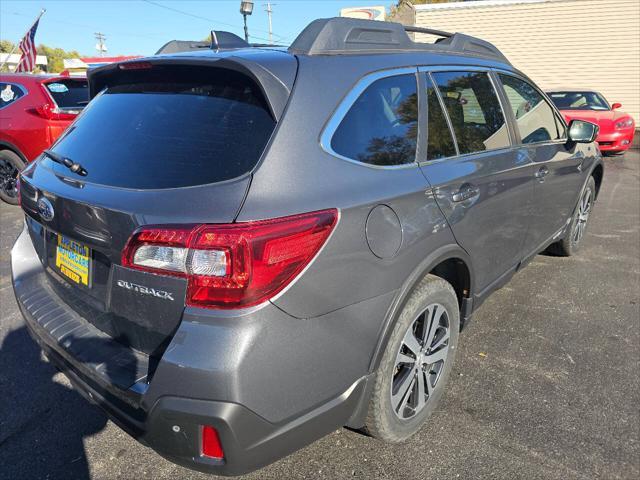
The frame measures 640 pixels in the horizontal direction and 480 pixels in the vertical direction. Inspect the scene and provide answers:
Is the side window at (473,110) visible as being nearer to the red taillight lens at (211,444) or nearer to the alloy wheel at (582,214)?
the red taillight lens at (211,444)

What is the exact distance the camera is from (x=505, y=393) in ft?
8.95

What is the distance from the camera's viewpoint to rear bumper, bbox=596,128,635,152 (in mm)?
10781

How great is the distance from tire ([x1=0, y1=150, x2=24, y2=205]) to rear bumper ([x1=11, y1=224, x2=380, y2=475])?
6.29m

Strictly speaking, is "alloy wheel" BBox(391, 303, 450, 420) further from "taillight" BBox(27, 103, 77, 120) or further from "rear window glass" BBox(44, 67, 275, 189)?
"taillight" BBox(27, 103, 77, 120)

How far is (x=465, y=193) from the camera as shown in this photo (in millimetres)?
2432

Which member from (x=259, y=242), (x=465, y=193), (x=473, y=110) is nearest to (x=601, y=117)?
(x=473, y=110)

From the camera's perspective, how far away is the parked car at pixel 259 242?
1.55 meters

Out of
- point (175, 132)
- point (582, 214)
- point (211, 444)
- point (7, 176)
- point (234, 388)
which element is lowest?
point (7, 176)

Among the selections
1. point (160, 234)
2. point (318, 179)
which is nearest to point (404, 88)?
point (318, 179)

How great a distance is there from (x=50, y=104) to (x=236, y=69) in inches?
250

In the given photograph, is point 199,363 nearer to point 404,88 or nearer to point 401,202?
point 401,202

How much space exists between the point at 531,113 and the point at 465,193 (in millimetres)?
1584

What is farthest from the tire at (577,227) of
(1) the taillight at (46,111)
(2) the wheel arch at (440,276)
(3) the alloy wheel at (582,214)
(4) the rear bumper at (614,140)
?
(4) the rear bumper at (614,140)

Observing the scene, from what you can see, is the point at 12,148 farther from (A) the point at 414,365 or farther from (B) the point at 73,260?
(A) the point at 414,365
